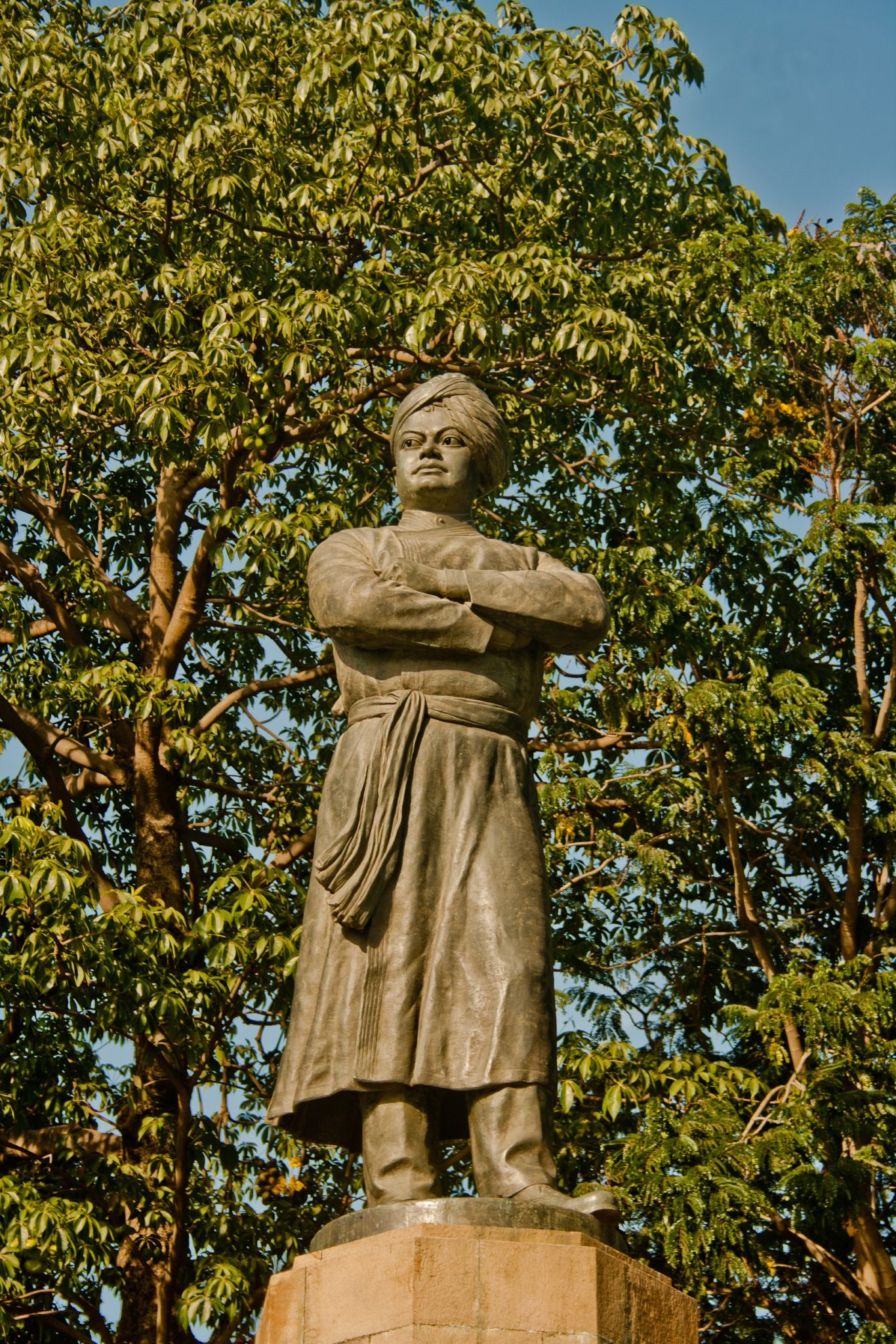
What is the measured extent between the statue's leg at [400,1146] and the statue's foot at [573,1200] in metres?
0.29

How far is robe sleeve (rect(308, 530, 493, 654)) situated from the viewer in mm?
5172

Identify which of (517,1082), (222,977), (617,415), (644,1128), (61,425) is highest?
(617,415)

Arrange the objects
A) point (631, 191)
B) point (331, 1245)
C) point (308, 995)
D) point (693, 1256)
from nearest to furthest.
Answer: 1. point (331, 1245)
2. point (308, 995)
3. point (693, 1256)
4. point (631, 191)

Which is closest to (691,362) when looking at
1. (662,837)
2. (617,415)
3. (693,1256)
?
(617,415)

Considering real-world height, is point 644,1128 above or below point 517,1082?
above

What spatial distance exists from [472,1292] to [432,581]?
2.04 metres

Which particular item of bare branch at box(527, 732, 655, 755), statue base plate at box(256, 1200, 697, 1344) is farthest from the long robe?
bare branch at box(527, 732, 655, 755)

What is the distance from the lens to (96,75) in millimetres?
10984

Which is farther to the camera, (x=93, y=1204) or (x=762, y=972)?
(x=762, y=972)

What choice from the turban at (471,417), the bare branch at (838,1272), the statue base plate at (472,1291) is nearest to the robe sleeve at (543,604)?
the turban at (471,417)

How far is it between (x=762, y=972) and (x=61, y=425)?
20.3 ft

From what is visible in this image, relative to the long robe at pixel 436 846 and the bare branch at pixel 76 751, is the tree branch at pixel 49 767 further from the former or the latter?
the long robe at pixel 436 846

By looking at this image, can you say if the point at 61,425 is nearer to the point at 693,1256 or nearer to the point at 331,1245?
the point at 693,1256

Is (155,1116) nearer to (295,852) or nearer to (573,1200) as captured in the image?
(295,852)
